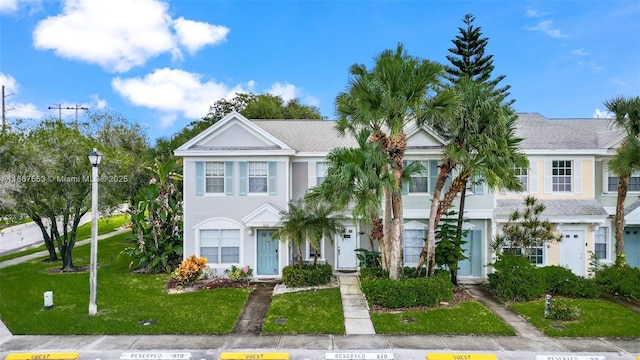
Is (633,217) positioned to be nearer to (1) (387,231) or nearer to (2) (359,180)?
(1) (387,231)

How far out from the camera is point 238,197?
56.6 ft

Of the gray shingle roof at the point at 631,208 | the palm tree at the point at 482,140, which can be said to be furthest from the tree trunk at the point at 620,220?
the palm tree at the point at 482,140

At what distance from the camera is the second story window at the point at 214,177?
17328 mm

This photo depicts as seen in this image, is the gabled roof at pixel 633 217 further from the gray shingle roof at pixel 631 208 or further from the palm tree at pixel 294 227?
the palm tree at pixel 294 227

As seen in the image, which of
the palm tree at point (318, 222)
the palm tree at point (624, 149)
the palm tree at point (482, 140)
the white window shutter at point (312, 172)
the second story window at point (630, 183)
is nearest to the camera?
the palm tree at point (482, 140)

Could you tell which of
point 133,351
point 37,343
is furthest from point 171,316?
point 37,343

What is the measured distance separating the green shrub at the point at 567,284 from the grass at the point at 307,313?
788 cm

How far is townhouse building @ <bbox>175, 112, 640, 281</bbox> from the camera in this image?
16984 mm

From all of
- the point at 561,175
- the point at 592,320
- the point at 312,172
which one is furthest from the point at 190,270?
the point at 561,175

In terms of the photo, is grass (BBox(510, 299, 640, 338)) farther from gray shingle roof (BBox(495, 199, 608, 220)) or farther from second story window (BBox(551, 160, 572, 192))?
second story window (BBox(551, 160, 572, 192))

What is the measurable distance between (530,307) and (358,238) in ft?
24.1

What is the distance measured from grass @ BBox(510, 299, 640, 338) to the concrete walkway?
16.4 ft

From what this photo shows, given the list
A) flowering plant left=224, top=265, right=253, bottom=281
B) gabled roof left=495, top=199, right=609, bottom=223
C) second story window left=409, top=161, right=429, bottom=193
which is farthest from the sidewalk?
second story window left=409, top=161, right=429, bottom=193

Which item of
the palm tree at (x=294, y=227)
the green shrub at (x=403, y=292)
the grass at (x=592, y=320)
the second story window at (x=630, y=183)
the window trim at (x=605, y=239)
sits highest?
the second story window at (x=630, y=183)
